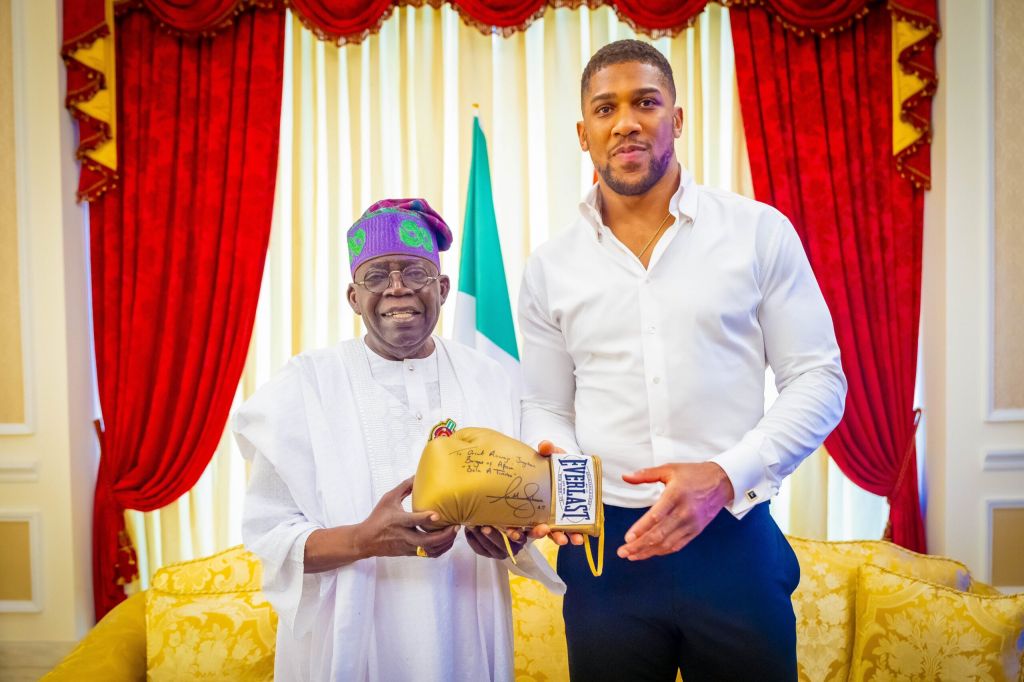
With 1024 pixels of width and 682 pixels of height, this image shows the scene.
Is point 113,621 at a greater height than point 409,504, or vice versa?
point 409,504

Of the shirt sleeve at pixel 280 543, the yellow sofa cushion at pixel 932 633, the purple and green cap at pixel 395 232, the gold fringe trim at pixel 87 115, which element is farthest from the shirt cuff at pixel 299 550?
the gold fringe trim at pixel 87 115

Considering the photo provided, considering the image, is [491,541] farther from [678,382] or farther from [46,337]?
[46,337]

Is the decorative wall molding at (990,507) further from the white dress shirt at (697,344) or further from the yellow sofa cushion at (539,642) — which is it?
the white dress shirt at (697,344)

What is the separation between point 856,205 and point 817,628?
1.94 m

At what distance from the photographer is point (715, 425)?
159 centimetres

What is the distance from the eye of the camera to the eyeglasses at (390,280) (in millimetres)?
1702

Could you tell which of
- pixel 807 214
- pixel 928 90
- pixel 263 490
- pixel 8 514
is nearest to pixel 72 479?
pixel 8 514

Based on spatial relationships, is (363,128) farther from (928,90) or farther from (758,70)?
(928,90)

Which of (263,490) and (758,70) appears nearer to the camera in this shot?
(263,490)

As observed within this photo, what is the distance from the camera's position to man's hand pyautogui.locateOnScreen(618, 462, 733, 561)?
4.43 feet

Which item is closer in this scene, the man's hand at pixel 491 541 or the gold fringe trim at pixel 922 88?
the man's hand at pixel 491 541

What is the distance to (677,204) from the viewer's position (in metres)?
1.66

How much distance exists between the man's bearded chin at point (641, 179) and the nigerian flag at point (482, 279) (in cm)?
170

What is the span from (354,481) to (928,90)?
3137 millimetres
